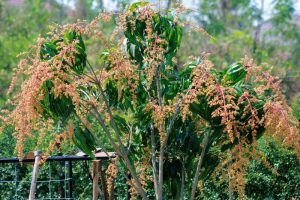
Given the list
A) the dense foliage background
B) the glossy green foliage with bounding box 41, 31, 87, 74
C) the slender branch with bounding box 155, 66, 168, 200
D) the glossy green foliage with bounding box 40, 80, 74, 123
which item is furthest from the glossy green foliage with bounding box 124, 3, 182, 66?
the dense foliage background

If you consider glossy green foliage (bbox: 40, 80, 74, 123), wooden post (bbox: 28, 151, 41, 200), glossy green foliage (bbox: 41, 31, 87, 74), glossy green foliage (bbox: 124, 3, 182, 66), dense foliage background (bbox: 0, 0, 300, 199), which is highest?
dense foliage background (bbox: 0, 0, 300, 199)

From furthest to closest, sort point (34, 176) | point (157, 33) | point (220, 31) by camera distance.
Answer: point (220, 31), point (34, 176), point (157, 33)

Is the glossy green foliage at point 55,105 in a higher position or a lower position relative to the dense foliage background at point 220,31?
lower

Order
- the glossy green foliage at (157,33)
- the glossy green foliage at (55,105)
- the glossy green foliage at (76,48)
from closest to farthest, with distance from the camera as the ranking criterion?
the glossy green foliage at (55,105)
the glossy green foliage at (76,48)
the glossy green foliage at (157,33)

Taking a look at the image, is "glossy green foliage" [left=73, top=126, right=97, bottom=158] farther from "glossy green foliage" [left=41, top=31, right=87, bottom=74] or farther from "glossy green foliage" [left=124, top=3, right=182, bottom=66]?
"glossy green foliage" [left=124, top=3, right=182, bottom=66]

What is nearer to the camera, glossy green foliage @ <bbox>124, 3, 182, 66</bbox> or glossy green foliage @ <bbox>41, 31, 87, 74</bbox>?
glossy green foliage @ <bbox>41, 31, 87, 74</bbox>

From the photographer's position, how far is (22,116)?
4.59m

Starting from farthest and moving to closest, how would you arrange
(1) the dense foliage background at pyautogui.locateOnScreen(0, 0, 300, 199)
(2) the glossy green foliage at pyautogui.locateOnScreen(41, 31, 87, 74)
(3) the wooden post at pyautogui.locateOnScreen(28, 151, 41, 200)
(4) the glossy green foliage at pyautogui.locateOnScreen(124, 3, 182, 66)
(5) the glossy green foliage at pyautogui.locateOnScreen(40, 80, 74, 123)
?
(1) the dense foliage background at pyautogui.locateOnScreen(0, 0, 300, 199)
(3) the wooden post at pyautogui.locateOnScreen(28, 151, 41, 200)
(4) the glossy green foliage at pyautogui.locateOnScreen(124, 3, 182, 66)
(2) the glossy green foliage at pyautogui.locateOnScreen(41, 31, 87, 74)
(5) the glossy green foliage at pyautogui.locateOnScreen(40, 80, 74, 123)

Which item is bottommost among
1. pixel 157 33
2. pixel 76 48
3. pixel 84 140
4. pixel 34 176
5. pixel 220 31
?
pixel 34 176

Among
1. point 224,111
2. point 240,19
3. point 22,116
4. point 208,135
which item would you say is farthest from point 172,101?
point 240,19

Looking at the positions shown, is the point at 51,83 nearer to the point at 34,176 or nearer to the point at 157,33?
the point at 157,33

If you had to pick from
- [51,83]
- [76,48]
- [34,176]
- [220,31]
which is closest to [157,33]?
[76,48]

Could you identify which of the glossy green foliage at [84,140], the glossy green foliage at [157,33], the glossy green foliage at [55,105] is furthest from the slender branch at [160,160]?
the glossy green foliage at [55,105]

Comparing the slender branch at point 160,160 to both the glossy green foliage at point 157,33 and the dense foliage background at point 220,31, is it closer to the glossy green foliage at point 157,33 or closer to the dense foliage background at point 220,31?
the glossy green foliage at point 157,33
